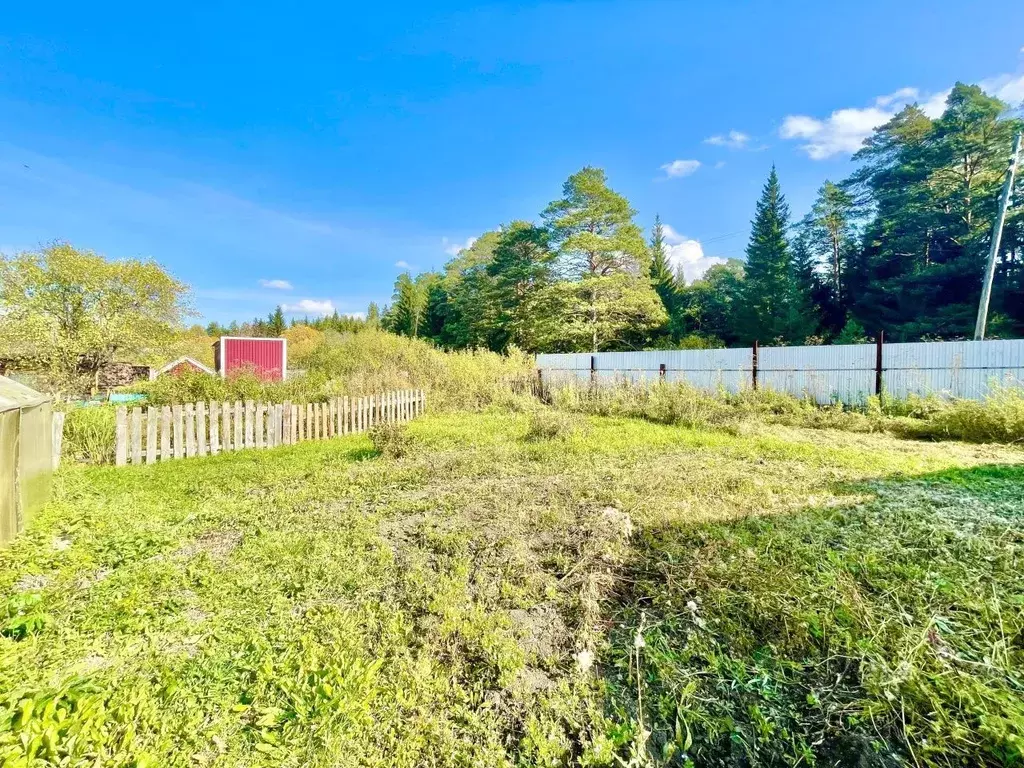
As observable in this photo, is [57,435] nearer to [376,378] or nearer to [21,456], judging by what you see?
[21,456]

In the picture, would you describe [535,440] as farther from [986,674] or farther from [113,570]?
[986,674]

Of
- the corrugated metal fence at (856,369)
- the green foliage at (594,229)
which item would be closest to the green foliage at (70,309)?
the corrugated metal fence at (856,369)

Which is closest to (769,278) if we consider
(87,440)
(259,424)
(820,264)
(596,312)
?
(820,264)

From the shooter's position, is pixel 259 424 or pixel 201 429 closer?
pixel 201 429

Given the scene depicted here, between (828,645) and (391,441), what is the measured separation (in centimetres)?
522

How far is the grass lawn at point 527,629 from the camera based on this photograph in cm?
148

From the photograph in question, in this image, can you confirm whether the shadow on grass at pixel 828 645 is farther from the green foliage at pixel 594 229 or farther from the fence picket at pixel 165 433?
the green foliage at pixel 594 229

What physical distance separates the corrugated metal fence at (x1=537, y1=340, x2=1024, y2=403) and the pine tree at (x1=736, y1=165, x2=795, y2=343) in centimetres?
1279

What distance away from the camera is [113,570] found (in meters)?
2.72

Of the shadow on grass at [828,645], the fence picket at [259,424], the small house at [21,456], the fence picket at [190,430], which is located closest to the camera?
the shadow on grass at [828,645]

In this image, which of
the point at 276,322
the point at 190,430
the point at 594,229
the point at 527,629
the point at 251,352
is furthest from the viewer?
the point at 276,322

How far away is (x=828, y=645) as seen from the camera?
1.79m

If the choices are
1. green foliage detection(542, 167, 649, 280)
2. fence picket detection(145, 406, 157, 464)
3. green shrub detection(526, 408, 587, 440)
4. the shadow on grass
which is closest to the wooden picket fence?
fence picket detection(145, 406, 157, 464)

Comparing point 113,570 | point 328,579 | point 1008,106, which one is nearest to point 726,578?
point 328,579
